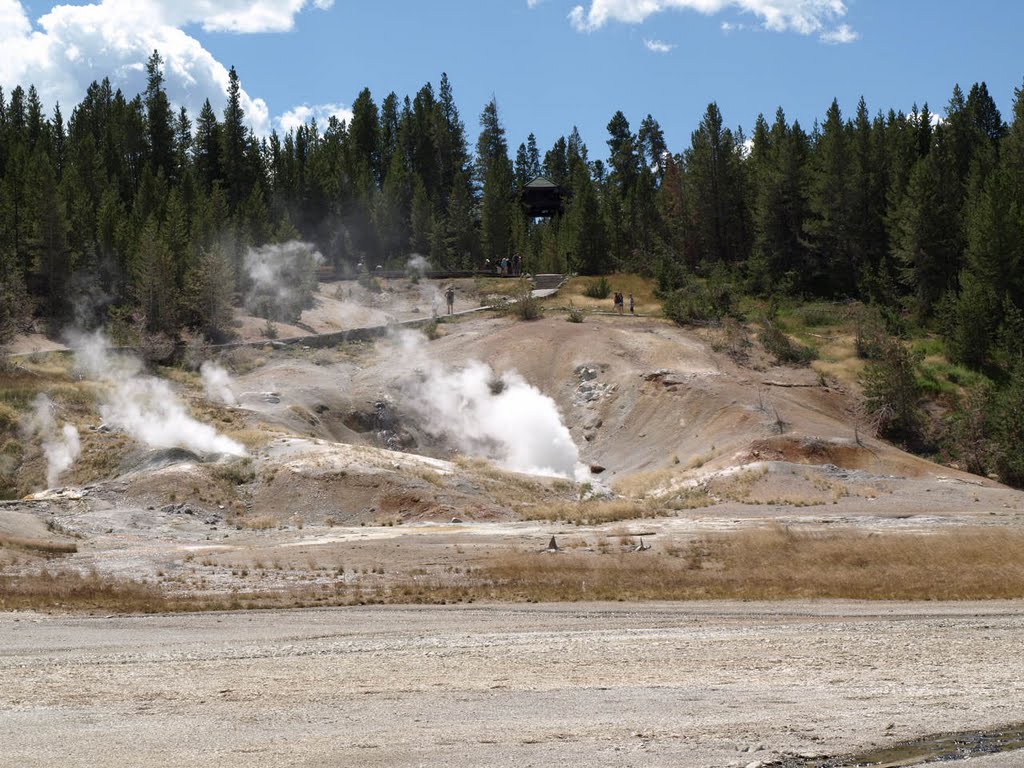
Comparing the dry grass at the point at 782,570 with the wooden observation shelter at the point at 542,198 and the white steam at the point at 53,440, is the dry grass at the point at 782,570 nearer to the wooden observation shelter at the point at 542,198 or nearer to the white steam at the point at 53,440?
the white steam at the point at 53,440

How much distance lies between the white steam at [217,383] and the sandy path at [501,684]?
31519mm

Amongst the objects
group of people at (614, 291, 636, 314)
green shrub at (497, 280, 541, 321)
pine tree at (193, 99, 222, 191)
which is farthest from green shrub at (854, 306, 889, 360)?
pine tree at (193, 99, 222, 191)

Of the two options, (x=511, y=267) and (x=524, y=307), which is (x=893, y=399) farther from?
(x=511, y=267)

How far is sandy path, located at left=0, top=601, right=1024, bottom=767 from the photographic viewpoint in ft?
39.6

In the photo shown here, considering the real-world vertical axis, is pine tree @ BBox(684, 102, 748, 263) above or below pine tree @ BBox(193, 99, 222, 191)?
below

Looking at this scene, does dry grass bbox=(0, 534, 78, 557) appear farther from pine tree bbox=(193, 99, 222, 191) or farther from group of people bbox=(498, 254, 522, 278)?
pine tree bbox=(193, 99, 222, 191)

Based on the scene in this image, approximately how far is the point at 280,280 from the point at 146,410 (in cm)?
3146

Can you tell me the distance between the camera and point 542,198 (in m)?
113

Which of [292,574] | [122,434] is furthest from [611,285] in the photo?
[292,574]

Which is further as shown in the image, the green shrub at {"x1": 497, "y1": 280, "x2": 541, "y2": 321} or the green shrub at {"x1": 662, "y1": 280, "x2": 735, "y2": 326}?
the green shrub at {"x1": 497, "y1": 280, "x2": 541, "y2": 321}

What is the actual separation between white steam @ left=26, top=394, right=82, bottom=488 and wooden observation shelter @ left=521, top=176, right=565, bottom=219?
237ft

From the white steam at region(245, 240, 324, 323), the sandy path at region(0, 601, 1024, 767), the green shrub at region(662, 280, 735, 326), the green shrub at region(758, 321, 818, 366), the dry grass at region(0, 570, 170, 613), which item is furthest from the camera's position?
the white steam at region(245, 240, 324, 323)

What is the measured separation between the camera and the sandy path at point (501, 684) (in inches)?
476

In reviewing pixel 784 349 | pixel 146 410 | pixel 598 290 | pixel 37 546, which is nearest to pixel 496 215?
pixel 598 290
